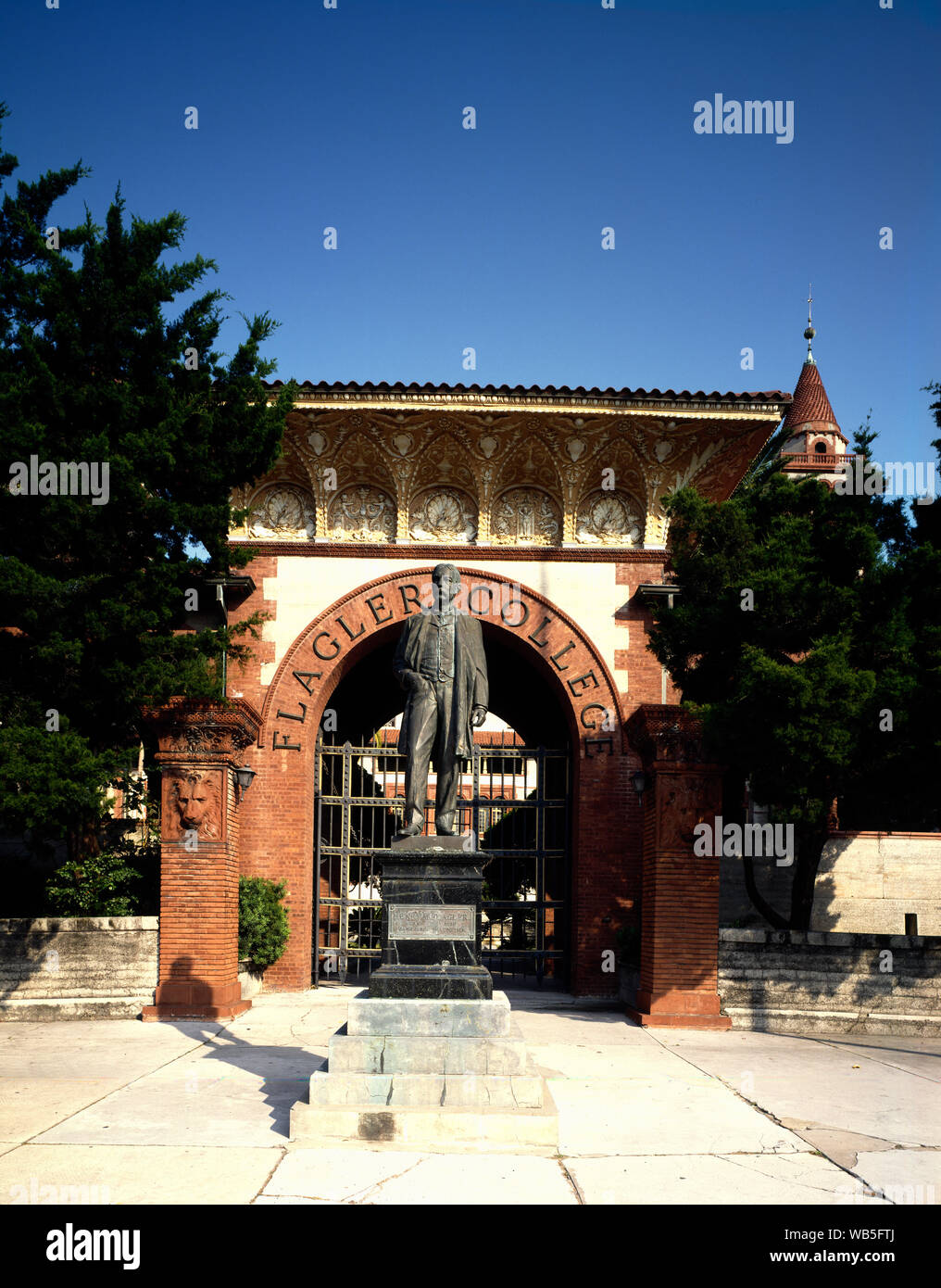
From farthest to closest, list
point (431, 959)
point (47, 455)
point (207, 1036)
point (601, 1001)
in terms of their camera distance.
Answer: point (601, 1001)
point (47, 455)
point (207, 1036)
point (431, 959)

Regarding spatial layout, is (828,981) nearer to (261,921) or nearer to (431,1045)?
(261,921)

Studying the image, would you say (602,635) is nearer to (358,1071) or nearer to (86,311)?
(86,311)

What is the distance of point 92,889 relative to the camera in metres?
13.1

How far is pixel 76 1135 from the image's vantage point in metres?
6.81

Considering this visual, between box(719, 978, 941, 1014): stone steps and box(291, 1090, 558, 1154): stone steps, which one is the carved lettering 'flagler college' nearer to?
box(719, 978, 941, 1014): stone steps

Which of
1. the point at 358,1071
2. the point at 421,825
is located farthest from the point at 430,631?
the point at 358,1071

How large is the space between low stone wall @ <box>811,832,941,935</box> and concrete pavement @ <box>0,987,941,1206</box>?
3631 mm

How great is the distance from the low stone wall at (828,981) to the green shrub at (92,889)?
7044 millimetres

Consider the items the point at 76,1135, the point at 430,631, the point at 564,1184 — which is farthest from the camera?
the point at 430,631

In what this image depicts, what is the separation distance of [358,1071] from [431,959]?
892mm

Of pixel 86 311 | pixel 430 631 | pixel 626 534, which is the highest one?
pixel 86 311

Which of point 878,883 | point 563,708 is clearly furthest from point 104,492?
point 878,883

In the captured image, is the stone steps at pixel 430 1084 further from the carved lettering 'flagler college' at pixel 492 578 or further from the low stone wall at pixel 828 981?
the carved lettering 'flagler college' at pixel 492 578

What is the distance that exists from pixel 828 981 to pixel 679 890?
6.35ft
